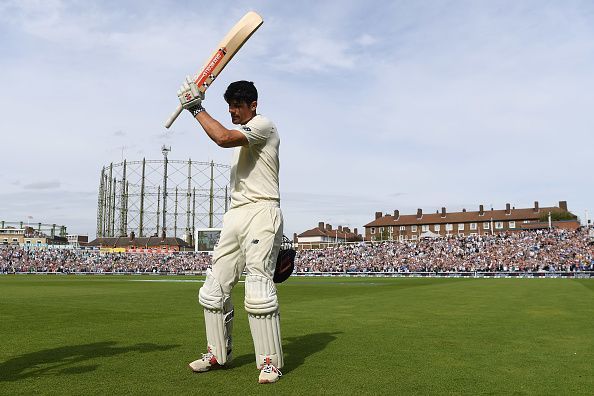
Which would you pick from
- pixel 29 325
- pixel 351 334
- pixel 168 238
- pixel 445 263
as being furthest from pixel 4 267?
pixel 351 334

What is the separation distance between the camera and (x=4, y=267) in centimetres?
6141

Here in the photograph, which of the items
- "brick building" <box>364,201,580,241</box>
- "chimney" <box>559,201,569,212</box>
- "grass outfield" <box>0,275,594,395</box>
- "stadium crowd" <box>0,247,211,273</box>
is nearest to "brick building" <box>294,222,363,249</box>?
"brick building" <box>364,201,580,241</box>

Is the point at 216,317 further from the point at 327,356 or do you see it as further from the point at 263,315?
the point at 327,356

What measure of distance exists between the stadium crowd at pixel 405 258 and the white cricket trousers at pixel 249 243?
42587 mm

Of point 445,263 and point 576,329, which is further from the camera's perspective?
point 445,263

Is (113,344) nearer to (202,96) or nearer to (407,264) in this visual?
(202,96)

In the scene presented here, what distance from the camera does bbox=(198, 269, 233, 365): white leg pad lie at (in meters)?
4.89

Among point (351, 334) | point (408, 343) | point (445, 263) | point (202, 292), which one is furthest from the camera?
point (445, 263)

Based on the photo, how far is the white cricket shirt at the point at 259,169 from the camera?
4.99 m

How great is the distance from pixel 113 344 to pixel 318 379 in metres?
3.31

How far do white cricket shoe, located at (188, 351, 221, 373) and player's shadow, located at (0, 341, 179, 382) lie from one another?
0.99m

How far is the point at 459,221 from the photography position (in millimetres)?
120500

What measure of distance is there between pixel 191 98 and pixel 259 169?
0.95m

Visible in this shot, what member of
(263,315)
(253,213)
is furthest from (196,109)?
(263,315)
